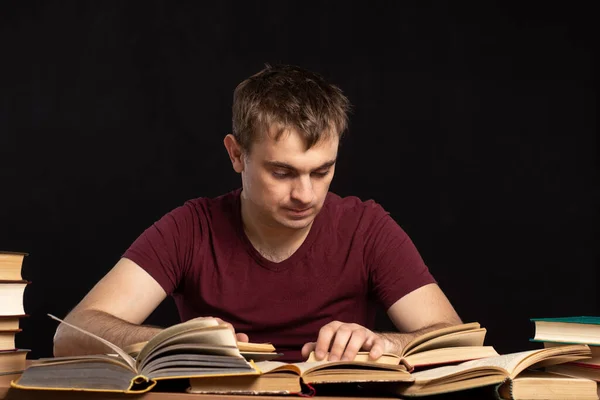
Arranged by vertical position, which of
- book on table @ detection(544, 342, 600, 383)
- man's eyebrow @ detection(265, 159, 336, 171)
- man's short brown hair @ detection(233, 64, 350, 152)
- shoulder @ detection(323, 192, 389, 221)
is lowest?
book on table @ detection(544, 342, 600, 383)

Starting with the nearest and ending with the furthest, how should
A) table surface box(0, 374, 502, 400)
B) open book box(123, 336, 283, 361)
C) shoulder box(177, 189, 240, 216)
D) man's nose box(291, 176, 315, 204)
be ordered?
table surface box(0, 374, 502, 400)
open book box(123, 336, 283, 361)
man's nose box(291, 176, 315, 204)
shoulder box(177, 189, 240, 216)

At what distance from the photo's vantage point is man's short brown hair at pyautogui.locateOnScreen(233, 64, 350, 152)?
89.0 inches

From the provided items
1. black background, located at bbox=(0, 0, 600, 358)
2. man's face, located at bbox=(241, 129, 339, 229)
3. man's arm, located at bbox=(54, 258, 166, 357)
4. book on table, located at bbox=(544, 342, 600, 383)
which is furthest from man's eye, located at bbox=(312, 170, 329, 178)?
black background, located at bbox=(0, 0, 600, 358)

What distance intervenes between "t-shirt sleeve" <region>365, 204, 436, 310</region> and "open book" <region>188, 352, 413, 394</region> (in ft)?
3.58

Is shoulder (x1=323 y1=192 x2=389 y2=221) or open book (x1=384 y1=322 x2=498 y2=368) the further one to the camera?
shoulder (x1=323 y1=192 x2=389 y2=221)

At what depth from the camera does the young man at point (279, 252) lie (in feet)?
7.50

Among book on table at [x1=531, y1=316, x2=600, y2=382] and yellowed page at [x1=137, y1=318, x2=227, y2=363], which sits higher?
yellowed page at [x1=137, y1=318, x2=227, y2=363]

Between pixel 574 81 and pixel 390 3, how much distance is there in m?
0.86

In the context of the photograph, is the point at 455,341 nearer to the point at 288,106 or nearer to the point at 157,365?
the point at 157,365

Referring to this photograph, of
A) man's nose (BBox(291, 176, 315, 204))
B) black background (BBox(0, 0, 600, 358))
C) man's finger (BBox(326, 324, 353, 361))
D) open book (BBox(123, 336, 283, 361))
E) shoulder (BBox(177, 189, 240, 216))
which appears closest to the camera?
open book (BBox(123, 336, 283, 361))

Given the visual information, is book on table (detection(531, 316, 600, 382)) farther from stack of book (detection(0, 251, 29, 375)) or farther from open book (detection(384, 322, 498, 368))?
stack of book (detection(0, 251, 29, 375))

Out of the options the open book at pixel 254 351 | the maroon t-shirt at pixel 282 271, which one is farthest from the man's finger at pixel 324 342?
the maroon t-shirt at pixel 282 271

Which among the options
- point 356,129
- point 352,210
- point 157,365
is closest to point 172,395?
point 157,365

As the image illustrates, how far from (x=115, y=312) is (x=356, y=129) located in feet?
5.81
